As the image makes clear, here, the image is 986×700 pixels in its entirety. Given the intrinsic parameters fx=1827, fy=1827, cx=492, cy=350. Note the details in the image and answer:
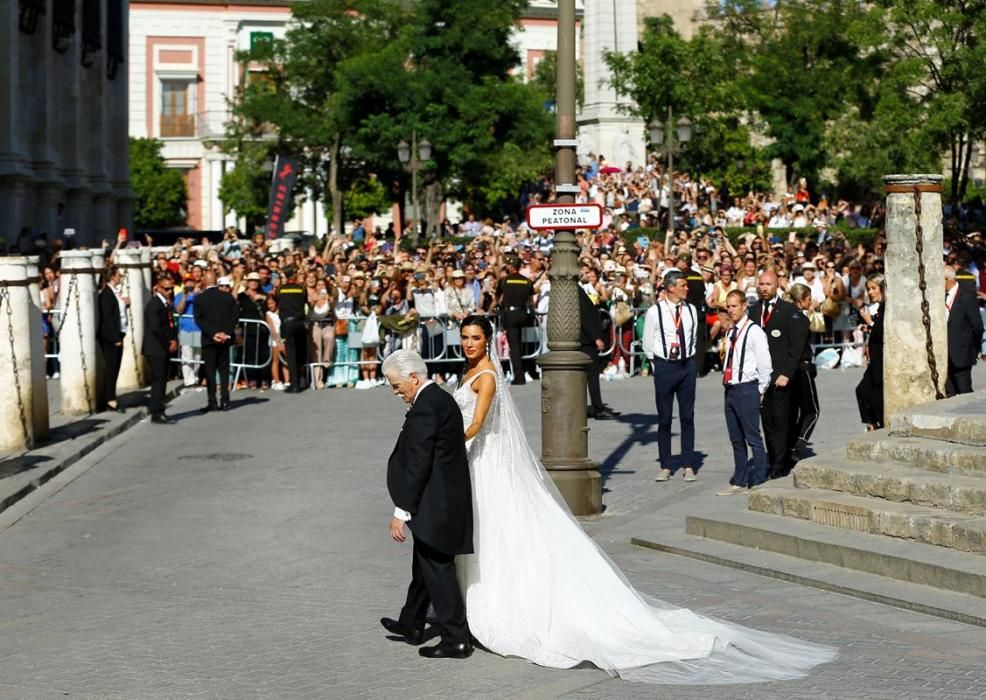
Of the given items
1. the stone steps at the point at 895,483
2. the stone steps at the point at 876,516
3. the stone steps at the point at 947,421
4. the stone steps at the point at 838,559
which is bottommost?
the stone steps at the point at 838,559

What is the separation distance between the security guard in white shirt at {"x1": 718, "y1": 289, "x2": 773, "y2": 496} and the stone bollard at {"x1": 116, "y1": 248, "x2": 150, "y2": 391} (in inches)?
506

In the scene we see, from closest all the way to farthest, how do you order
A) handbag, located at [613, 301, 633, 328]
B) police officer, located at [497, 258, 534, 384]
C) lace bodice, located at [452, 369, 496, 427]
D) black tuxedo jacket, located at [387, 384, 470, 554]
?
1. black tuxedo jacket, located at [387, 384, 470, 554]
2. lace bodice, located at [452, 369, 496, 427]
3. police officer, located at [497, 258, 534, 384]
4. handbag, located at [613, 301, 633, 328]

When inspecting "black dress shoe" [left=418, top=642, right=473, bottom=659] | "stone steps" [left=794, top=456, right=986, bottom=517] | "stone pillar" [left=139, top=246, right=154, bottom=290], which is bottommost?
"black dress shoe" [left=418, top=642, right=473, bottom=659]

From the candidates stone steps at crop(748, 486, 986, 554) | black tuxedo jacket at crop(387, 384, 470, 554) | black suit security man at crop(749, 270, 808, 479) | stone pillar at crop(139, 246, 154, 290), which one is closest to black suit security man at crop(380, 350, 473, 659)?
black tuxedo jacket at crop(387, 384, 470, 554)

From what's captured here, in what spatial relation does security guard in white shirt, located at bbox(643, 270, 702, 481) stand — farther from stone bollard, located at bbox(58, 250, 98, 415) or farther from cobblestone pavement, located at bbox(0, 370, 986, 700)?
stone bollard, located at bbox(58, 250, 98, 415)

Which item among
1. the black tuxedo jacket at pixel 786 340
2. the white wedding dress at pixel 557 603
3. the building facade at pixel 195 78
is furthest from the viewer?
the building facade at pixel 195 78

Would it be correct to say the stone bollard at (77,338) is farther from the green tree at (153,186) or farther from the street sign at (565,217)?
the green tree at (153,186)

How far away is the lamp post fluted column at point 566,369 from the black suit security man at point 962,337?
13.4ft

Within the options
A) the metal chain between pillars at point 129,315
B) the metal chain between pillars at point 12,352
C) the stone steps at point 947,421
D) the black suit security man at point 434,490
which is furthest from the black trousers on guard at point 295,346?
the black suit security man at point 434,490

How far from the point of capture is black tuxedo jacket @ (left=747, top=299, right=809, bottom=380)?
15.5 meters

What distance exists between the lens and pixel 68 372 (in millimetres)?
23000

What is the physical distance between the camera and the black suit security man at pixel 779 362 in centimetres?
1552

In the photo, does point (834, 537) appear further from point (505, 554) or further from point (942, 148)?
point (942, 148)

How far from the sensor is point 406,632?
32.9 ft
